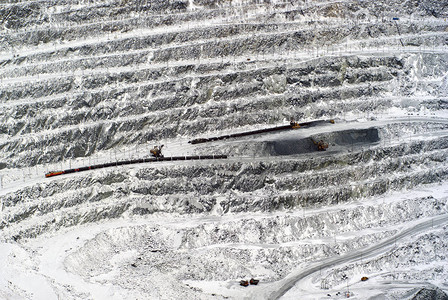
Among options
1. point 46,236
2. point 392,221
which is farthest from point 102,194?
point 392,221

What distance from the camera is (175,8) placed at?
116 meters

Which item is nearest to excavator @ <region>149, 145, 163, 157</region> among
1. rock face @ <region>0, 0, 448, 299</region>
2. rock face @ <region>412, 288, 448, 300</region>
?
rock face @ <region>0, 0, 448, 299</region>

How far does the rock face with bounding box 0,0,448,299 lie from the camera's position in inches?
3076

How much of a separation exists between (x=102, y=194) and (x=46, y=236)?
33.3ft

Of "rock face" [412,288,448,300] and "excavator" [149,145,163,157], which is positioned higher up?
"excavator" [149,145,163,157]

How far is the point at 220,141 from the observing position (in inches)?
3750

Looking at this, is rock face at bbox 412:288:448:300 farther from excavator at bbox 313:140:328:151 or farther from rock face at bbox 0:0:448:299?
excavator at bbox 313:140:328:151

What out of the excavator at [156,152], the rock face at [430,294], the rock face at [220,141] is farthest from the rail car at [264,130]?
the rock face at [430,294]

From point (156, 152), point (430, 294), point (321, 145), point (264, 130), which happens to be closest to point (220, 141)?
point (264, 130)

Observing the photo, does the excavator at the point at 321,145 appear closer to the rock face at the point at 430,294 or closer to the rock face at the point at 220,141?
the rock face at the point at 220,141

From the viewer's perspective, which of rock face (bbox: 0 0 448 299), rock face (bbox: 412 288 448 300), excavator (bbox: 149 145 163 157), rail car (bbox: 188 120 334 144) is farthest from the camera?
rail car (bbox: 188 120 334 144)

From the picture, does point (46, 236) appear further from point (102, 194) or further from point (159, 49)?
point (159, 49)

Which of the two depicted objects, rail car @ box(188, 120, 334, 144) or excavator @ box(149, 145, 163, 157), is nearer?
excavator @ box(149, 145, 163, 157)

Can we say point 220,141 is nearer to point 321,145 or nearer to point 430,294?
point 321,145
